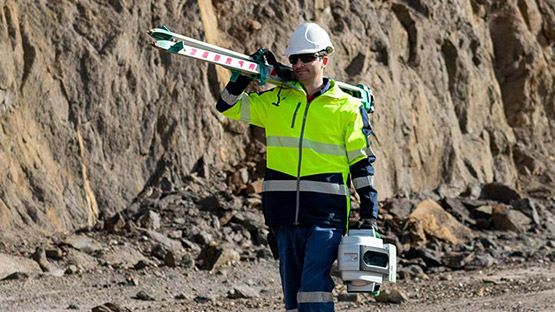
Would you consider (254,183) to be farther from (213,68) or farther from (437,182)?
(437,182)

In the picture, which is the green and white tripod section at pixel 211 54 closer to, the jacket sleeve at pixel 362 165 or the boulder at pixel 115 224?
the jacket sleeve at pixel 362 165

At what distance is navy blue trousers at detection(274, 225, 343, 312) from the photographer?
484 centimetres

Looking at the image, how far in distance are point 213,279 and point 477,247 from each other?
520 cm

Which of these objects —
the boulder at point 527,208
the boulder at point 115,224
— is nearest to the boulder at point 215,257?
the boulder at point 115,224

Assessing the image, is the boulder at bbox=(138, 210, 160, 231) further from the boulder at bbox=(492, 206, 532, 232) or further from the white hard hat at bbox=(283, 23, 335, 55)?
the white hard hat at bbox=(283, 23, 335, 55)

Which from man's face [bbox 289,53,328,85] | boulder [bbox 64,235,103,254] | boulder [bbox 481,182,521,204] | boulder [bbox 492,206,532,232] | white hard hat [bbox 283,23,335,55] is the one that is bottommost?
boulder [bbox 64,235,103,254]

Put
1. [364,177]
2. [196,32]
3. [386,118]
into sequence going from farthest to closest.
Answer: [386,118]
[196,32]
[364,177]

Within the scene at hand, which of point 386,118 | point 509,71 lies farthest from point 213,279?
point 509,71

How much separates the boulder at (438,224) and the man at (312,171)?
841cm

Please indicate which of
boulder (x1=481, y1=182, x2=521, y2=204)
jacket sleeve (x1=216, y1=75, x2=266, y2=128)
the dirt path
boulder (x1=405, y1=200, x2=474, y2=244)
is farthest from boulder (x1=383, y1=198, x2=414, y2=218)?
jacket sleeve (x1=216, y1=75, x2=266, y2=128)

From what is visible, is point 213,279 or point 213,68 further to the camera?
point 213,68

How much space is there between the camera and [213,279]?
9.78 m

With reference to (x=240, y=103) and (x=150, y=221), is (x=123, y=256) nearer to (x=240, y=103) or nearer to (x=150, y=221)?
(x=150, y=221)

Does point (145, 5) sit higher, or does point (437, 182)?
point (145, 5)
